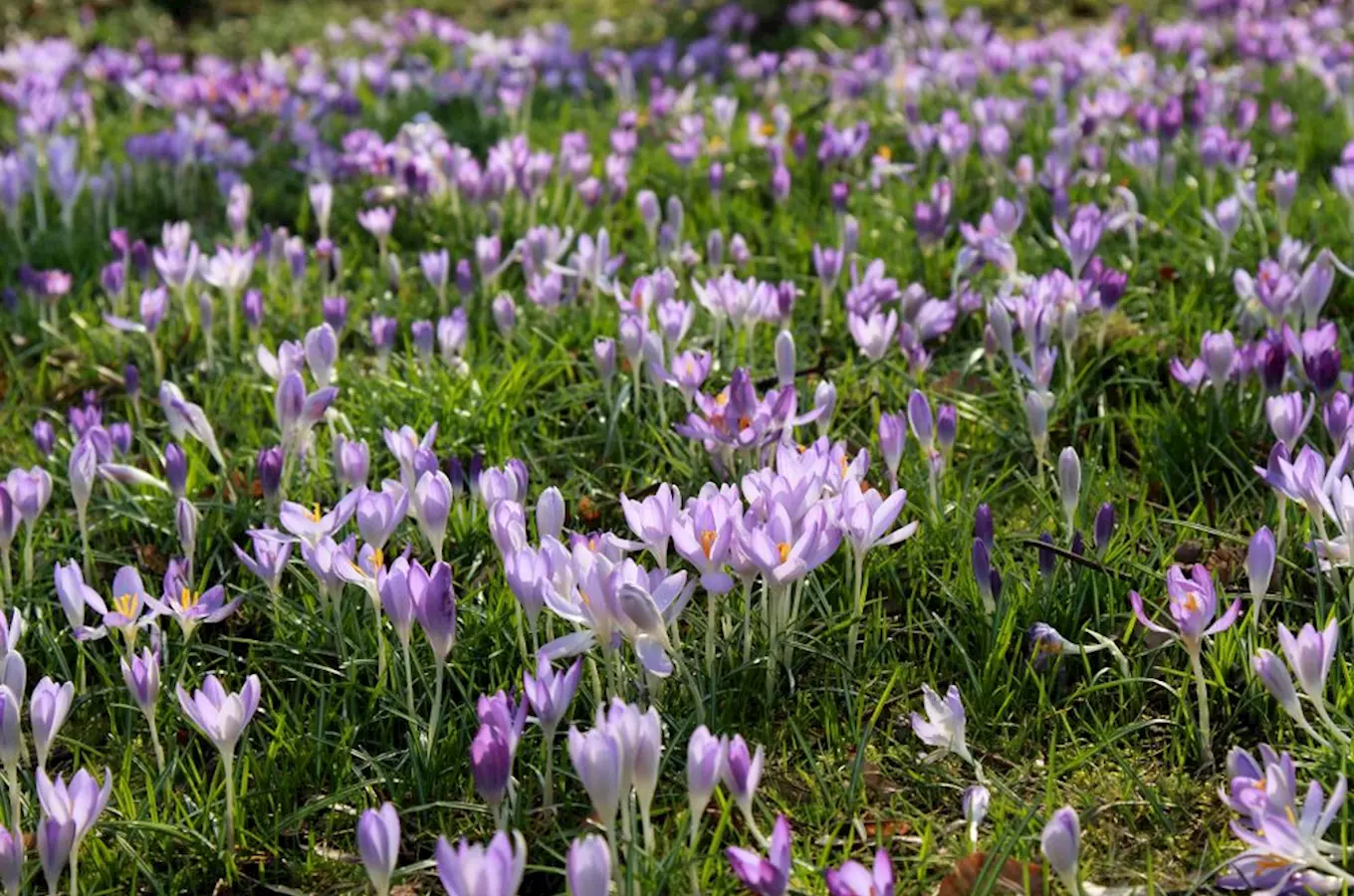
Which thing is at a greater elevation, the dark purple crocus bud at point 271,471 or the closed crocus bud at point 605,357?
the closed crocus bud at point 605,357

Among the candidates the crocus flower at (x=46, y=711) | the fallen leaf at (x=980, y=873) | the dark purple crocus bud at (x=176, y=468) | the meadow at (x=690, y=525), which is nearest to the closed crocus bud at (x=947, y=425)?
the meadow at (x=690, y=525)

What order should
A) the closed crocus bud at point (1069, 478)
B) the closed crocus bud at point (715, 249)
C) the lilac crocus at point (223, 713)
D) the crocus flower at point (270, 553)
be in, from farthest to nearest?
the closed crocus bud at point (715, 249) < the closed crocus bud at point (1069, 478) < the crocus flower at point (270, 553) < the lilac crocus at point (223, 713)

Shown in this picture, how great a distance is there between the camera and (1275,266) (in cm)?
303

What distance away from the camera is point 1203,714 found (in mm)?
1998

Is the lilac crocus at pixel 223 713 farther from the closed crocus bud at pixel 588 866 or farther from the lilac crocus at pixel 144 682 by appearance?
the closed crocus bud at pixel 588 866

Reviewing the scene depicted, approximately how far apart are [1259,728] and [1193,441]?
2.76ft

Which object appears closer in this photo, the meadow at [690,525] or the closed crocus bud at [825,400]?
the meadow at [690,525]

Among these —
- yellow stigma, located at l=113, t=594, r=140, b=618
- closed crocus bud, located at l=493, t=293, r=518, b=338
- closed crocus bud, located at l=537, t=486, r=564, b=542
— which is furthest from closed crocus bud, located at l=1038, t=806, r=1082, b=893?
closed crocus bud, located at l=493, t=293, r=518, b=338

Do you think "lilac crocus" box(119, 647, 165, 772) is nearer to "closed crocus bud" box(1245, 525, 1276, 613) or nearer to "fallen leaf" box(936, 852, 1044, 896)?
"fallen leaf" box(936, 852, 1044, 896)

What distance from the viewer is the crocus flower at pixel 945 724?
1.95 meters

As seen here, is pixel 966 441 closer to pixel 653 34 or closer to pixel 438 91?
pixel 438 91

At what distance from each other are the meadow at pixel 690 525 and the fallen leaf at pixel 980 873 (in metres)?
0.02

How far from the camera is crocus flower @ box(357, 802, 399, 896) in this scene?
159 cm

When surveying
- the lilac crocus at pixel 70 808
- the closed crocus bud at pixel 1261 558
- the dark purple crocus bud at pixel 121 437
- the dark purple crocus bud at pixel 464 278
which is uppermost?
the closed crocus bud at pixel 1261 558
